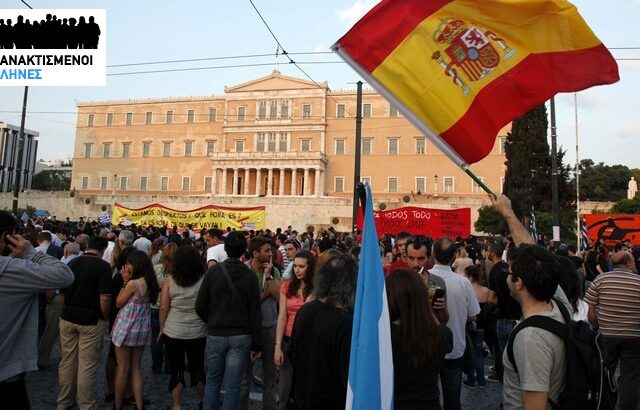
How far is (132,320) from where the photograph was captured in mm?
4133

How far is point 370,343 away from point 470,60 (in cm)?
236

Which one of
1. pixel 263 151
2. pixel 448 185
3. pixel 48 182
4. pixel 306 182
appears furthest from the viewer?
pixel 48 182

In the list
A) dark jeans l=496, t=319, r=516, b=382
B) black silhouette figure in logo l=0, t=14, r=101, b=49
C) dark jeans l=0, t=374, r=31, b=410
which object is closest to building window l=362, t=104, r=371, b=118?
black silhouette figure in logo l=0, t=14, r=101, b=49

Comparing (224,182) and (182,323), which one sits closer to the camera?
(182,323)

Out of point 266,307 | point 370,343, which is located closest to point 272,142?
point 266,307

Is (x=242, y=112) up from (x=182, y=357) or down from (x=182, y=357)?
up

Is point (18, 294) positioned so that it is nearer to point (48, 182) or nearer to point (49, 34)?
point (49, 34)

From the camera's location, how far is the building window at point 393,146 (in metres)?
47.4

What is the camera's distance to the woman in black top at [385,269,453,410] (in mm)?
2172

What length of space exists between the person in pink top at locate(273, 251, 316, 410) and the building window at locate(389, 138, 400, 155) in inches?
1759

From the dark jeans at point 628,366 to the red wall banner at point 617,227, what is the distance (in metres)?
13.7

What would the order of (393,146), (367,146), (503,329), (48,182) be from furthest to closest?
(48,182), (367,146), (393,146), (503,329)

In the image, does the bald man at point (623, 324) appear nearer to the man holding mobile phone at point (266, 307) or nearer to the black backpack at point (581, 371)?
the black backpack at point (581, 371)

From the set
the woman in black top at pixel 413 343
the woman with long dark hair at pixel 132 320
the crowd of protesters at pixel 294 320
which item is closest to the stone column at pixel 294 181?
the crowd of protesters at pixel 294 320
